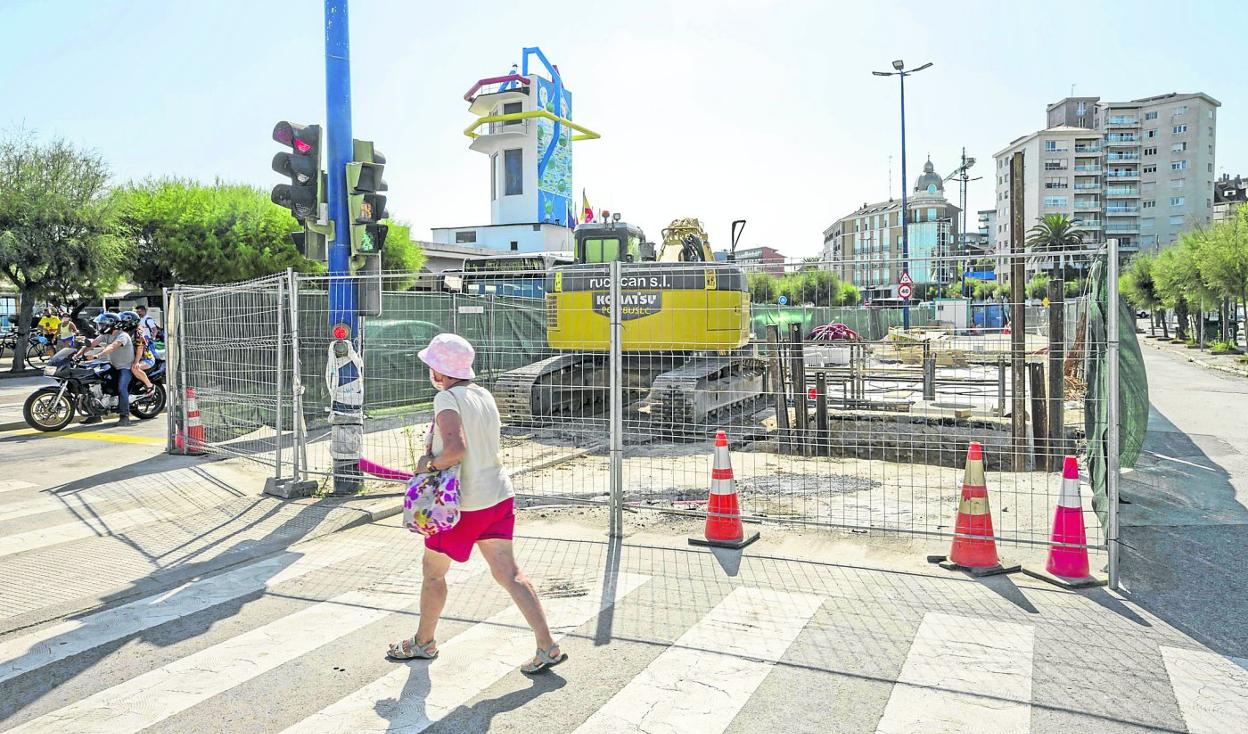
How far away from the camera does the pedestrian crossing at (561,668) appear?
387 cm

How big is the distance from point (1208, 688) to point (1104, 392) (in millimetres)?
2721

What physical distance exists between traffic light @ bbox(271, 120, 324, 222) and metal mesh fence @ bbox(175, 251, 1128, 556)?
747 mm

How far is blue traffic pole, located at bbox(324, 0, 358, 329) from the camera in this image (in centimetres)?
865

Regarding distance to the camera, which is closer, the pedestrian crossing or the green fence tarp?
the pedestrian crossing

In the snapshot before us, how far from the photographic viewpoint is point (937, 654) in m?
4.57

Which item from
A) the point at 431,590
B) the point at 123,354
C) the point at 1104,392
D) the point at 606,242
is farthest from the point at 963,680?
the point at 123,354

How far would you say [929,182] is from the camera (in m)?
114

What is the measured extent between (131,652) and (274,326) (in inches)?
215

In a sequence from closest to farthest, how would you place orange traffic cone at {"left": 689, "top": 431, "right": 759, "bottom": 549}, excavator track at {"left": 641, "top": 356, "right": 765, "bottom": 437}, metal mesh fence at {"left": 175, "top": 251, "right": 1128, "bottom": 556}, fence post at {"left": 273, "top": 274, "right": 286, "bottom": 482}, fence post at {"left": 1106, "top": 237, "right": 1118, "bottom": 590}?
1. fence post at {"left": 1106, "top": 237, "right": 1118, "bottom": 590}
2. orange traffic cone at {"left": 689, "top": 431, "right": 759, "bottom": 549}
3. metal mesh fence at {"left": 175, "top": 251, "right": 1128, "bottom": 556}
4. fence post at {"left": 273, "top": 274, "right": 286, "bottom": 482}
5. excavator track at {"left": 641, "top": 356, "right": 765, "bottom": 437}

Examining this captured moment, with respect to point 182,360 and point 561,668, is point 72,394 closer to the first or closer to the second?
point 182,360

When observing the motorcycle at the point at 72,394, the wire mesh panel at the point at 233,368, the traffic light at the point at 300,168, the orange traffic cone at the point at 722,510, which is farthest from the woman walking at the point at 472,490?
the motorcycle at the point at 72,394

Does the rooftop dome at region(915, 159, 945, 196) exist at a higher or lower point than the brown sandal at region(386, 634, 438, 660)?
higher

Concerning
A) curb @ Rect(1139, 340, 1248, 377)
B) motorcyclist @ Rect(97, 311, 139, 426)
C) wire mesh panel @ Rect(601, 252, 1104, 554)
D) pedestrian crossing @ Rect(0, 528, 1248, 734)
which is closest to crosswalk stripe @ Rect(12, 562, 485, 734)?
pedestrian crossing @ Rect(0, 528, 1248, 734)

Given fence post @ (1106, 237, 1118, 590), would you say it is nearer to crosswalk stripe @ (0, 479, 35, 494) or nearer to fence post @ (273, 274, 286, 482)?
fence post @ (273, 274, 286, 482)
